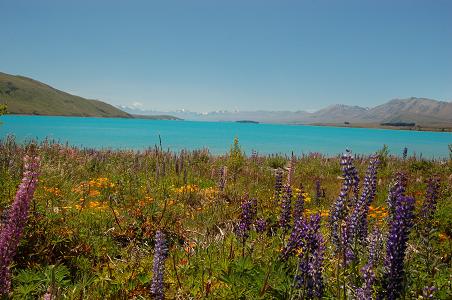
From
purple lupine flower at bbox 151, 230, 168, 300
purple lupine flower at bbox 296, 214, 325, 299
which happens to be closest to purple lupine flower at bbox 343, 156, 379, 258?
purple lupine flower at bbox 296, 214, 325, 299

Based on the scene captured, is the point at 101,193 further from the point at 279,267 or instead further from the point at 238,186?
the point at 279,267

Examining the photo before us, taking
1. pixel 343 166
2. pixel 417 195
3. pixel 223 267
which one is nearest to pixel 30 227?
pixel 223 267

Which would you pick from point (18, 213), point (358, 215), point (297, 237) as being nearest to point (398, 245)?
point (358, 215)

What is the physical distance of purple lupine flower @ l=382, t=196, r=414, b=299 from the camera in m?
2.61

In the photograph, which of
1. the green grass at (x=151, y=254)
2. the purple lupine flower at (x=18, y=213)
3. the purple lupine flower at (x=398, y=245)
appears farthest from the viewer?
the green grass at (x=151, y=254)

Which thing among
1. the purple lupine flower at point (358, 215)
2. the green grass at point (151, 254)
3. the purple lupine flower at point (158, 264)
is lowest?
the green grass at point (151, 254)

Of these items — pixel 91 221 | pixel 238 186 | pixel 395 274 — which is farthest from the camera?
pixel 238 186

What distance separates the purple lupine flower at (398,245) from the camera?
8.56 feet

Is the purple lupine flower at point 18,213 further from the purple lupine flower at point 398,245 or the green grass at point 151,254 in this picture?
the purple lupine flower at point 398,245

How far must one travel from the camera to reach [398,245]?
8.63 feet

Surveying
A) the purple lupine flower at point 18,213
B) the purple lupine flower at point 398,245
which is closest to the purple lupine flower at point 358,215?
the purple lupine flower at point 398,245

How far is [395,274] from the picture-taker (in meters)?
2.66

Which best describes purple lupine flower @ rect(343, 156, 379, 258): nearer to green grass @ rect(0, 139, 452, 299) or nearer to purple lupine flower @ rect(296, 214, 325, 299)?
green grass @ rect(0, 139, 452, 299)

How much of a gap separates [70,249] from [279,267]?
3081 millimetres
